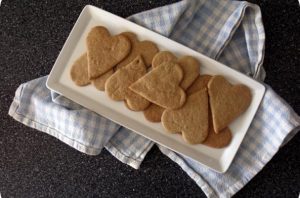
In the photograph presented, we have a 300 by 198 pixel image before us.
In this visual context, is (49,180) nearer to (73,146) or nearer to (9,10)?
(73,146)

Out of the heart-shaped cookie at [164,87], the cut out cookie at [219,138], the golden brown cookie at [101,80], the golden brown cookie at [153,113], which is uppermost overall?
the heart-shaped cookie at [164,87]

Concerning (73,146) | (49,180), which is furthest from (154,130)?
(49,180)

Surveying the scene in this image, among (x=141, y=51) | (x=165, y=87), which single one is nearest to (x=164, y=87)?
(x=165, y=87)

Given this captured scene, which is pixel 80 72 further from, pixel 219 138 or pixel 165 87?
pixel 219 138

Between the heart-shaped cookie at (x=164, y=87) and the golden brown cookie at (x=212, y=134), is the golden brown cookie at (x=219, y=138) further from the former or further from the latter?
the heart-shaped cookie at (x=164, y=87)

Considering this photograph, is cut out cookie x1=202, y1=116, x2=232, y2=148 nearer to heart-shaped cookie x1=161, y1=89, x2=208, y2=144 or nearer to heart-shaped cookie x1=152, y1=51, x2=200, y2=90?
heart-shaped cookie x1=161, y1=89, x2=208, y2=144

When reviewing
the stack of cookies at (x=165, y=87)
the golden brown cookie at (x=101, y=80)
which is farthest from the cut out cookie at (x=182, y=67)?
the golden brown cookie at (x=101, y=80)
